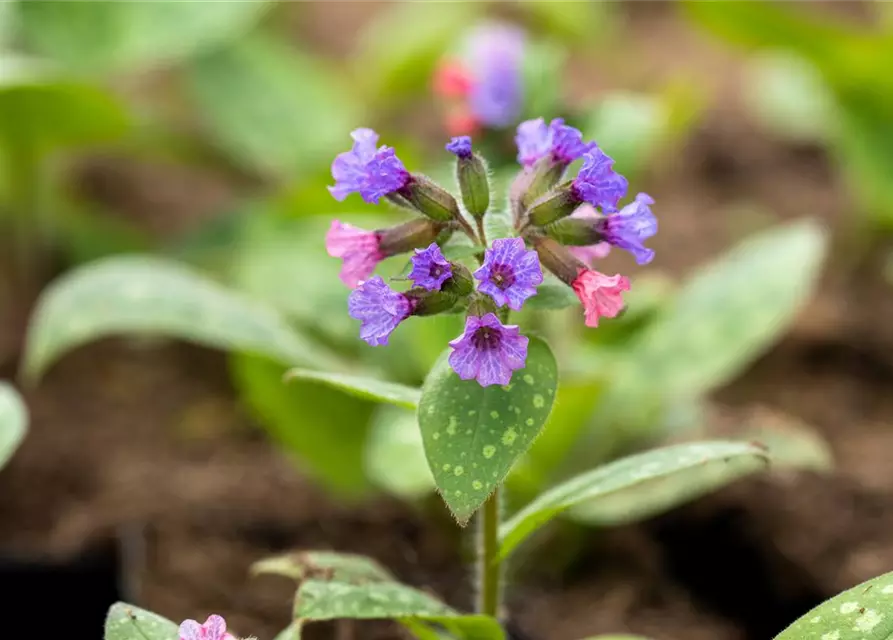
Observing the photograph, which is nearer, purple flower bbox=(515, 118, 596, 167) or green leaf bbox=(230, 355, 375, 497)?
purple flower bbox=(515, 118, 596, 167)

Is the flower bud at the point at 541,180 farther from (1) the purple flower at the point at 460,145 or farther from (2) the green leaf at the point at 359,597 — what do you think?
(2) the green leaf at the point at 359,597

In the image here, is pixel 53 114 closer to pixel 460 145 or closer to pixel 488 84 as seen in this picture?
pixel 488 84

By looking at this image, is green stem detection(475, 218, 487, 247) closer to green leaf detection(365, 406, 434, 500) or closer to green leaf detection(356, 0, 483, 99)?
green leaf detection(365, 406, 434, 500)

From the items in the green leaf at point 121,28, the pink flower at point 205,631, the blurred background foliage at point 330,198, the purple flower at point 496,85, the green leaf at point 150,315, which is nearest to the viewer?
the pink flower at point 205,631

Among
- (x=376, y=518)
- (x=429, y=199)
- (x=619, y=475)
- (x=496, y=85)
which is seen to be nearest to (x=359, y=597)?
(x=619, y=475)

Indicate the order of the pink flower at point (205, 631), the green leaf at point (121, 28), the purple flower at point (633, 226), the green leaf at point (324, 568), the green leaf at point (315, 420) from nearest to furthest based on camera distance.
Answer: the pink flower at point (205, 631) → the purple flower at point (633, 226) → the green leaf at point (324, 568) → the green leaf at point (315, 420) → the green leaf at point (121, 28)

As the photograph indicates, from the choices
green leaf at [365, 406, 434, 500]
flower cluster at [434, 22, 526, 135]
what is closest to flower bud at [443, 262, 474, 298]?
green leaf at [365, 406, 434, 500]

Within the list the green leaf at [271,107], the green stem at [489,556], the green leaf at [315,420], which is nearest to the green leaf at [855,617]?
the green stem at [489,556]
